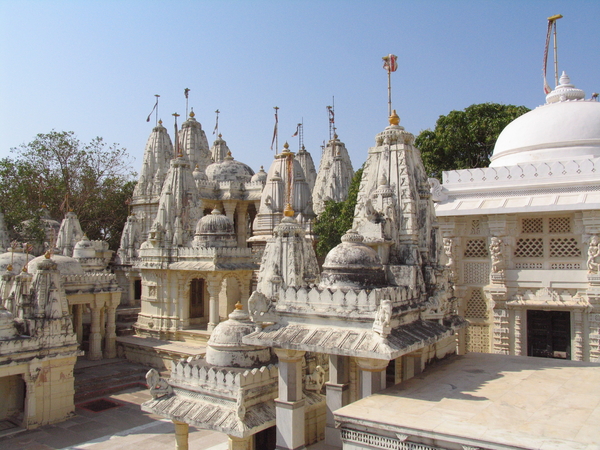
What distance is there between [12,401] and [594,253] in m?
18.8

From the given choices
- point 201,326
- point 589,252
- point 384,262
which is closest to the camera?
point 384,262

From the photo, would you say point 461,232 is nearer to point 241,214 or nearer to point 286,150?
point 286,150

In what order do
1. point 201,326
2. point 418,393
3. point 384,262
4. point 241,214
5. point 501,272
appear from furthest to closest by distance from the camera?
1. point 241,214
2. point 201,326
3. point 501,272
4. point 384,262
5. point 418,393

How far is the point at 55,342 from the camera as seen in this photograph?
16312 mm

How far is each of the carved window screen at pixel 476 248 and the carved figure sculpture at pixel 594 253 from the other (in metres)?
3.21

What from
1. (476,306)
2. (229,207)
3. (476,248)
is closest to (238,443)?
(476,306)

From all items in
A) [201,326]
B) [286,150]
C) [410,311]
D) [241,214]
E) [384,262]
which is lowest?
[201,326]

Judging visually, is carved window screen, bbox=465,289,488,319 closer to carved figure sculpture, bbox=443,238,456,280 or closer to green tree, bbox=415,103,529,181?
carved figure sculpture, bbox=443,238,456,280

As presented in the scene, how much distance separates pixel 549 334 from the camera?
650 inches

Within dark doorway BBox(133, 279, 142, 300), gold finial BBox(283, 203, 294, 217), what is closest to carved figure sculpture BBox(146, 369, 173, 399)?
gold finial BBox(283, 203, 294, 217)

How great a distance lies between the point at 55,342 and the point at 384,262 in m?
11.2

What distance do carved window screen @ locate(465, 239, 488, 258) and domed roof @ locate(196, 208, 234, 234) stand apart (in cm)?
1152

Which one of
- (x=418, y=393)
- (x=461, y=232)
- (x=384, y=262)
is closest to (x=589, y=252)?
(x=461, y=232)

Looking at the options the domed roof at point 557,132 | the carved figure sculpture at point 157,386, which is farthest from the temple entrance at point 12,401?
the domed roof at point 557,132
